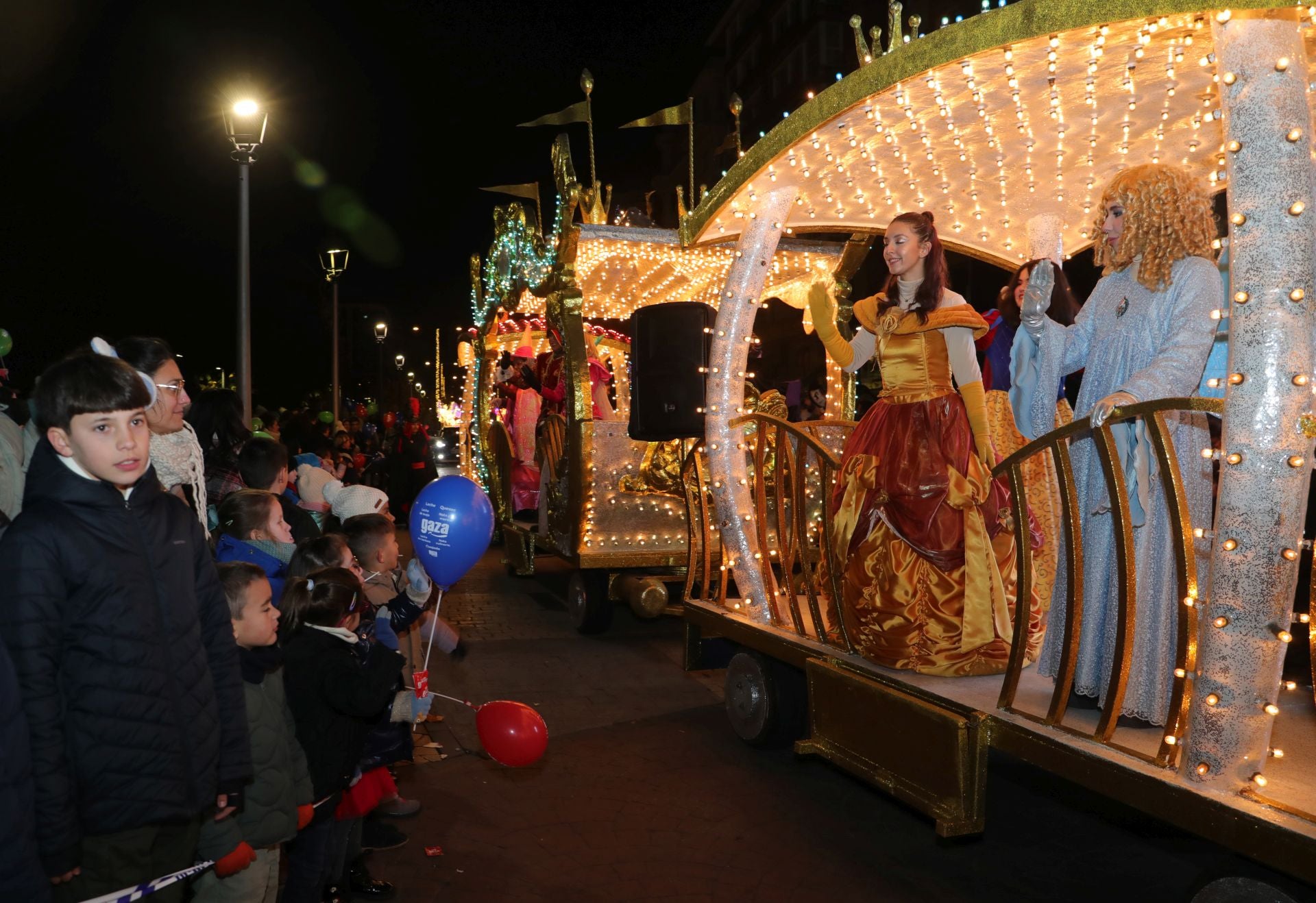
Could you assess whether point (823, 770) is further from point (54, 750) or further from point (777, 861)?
point (54, 750)

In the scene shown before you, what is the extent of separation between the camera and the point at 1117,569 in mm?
3195

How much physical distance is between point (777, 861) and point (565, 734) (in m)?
1.88

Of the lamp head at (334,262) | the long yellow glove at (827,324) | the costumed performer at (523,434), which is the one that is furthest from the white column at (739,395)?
→ the lamp head at (334,262)

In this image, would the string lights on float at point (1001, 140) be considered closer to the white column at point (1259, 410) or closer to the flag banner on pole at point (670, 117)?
the white column at point (1259, 410)

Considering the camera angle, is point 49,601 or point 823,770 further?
point 823,770

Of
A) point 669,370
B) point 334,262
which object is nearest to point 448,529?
point 669,370

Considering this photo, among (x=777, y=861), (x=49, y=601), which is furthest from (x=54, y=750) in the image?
(x=777, y=861)

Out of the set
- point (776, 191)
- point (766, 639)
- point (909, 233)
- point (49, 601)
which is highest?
point (776, 191)

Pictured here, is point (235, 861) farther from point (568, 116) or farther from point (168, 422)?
point (568, 116)

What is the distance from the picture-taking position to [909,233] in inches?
170

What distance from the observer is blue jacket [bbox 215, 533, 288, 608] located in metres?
3.61

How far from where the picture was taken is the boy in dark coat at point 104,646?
6.83 feet

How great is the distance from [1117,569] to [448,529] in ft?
8.08

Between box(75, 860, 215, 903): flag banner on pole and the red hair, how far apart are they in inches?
129
